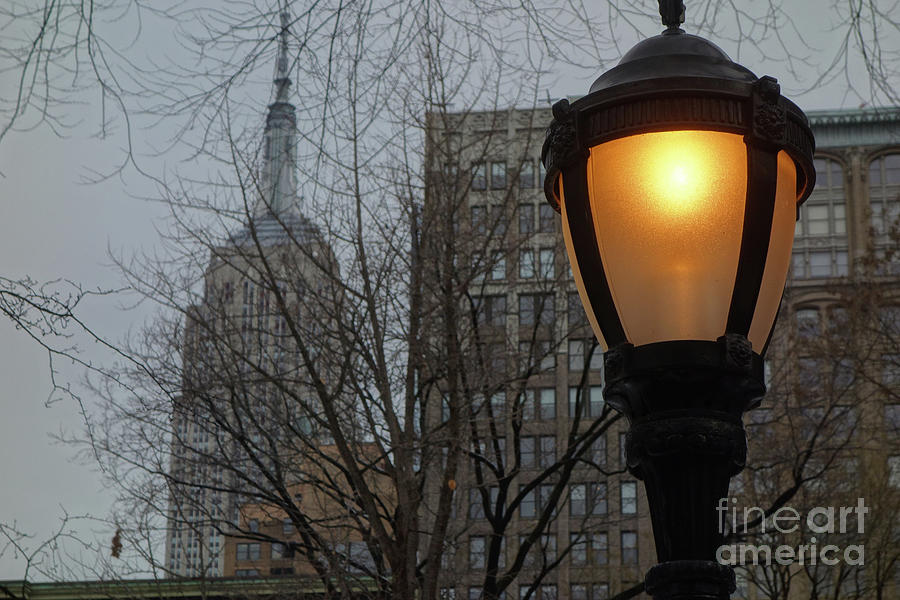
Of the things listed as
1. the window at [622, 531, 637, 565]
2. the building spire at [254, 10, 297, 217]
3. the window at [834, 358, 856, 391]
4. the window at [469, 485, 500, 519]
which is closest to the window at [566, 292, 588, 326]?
the window at [469, 485, 500, 519]

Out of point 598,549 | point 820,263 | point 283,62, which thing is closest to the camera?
point 283,62

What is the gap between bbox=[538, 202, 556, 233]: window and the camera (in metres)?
14.5

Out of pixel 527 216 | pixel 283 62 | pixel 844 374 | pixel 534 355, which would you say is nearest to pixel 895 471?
pixel 844 374

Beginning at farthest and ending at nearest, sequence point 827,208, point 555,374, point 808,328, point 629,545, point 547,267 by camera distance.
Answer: point 827,208 < point 629,545 < point 808,328 < point 555,374 < point 547,267

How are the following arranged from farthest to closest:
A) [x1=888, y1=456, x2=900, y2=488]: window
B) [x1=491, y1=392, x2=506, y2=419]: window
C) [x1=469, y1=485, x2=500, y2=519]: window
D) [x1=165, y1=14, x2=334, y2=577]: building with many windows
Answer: [x1=888, y1=456, x2=900, y2=488]: window
[x1=469, y1=485, x2=500, y2=519]: window
[x1=491, y1=392, x2=506, y2=419]: window
[x1=165, y1=14, x2=334, y2=577]: building with many windows

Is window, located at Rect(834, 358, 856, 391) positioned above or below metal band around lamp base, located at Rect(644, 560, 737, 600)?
above

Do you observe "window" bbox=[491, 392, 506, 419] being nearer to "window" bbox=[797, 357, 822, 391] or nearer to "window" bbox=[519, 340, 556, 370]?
"window" bbox=[519, 340, 556, 370]

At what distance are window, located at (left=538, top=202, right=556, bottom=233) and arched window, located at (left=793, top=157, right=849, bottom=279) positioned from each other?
156 feet

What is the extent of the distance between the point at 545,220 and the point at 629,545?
34.0 meters

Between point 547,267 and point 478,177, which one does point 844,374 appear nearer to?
point 547,267

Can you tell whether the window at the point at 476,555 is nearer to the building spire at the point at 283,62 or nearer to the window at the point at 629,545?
the building spire at the point at 283,62

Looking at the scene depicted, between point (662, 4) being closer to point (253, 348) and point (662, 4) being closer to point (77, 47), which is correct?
point (77, 47)

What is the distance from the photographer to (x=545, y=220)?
608 inches

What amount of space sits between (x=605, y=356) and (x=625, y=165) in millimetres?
440
